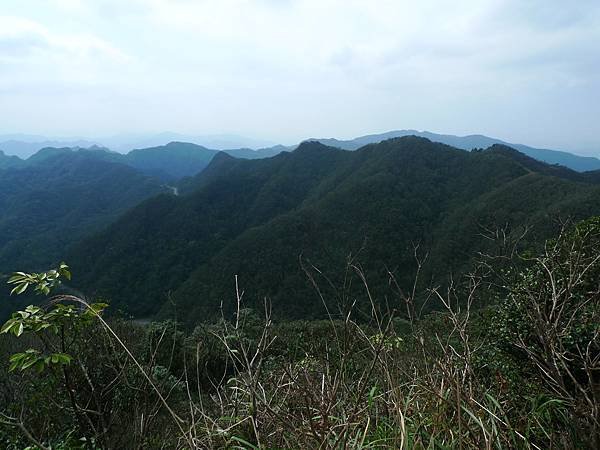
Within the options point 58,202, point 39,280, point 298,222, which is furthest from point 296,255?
point 58,202

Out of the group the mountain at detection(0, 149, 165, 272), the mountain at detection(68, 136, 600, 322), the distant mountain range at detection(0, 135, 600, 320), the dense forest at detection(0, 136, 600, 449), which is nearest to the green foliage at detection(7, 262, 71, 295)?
the dense forest at detection(0, 136, 600, 449)

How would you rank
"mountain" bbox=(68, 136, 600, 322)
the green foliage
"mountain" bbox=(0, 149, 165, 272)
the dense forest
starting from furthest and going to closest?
"mountain" bbox=(0, 149, 165, 272) → "mountain" bbox=(68, 136, 600, 322) → the green foliage → the dense forest

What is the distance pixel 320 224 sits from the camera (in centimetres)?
6019

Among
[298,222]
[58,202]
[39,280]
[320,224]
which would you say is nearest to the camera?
[39,280]

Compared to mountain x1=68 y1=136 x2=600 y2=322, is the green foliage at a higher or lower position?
higher

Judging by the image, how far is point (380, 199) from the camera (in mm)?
63562

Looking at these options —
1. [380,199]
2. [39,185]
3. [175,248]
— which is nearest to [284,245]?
[380,199]

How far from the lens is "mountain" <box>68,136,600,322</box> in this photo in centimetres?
4575

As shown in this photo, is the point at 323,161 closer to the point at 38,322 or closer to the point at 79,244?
the point at 79,244

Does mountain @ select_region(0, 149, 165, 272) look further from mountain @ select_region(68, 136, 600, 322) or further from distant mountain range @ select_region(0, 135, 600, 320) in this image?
mountain @ select_region(68, 136, 600, 322)

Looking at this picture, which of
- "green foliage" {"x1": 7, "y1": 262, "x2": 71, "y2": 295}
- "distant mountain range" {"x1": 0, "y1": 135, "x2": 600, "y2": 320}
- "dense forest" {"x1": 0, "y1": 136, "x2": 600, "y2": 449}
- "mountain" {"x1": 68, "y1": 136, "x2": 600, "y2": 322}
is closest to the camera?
"dense forest" {"x1": 0, "y1": 136, "x2": 600, "y2": 449}

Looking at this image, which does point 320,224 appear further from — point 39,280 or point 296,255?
point 39,280

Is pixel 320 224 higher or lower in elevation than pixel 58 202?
higher

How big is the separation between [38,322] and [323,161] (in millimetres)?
97868
